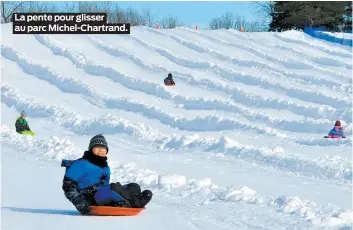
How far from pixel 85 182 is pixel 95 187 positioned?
0.11 m

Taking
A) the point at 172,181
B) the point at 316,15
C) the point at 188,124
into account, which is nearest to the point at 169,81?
the point at 188,124

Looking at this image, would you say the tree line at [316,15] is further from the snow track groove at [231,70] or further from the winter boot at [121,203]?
the winter boot at [121,203]

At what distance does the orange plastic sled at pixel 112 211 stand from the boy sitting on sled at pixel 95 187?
0.04m

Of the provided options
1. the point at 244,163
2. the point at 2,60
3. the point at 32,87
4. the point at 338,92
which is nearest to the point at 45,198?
the point at 244,163

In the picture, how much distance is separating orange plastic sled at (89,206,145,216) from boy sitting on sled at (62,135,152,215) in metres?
0.04

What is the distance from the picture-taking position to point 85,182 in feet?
22.4

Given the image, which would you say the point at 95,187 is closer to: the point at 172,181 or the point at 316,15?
the point at 172,181

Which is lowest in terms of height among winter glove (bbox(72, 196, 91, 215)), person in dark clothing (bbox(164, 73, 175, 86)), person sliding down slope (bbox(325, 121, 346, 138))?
winter glove (bbox(72, 196, 91, 215))

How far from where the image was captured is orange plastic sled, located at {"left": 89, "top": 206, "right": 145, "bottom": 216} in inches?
266

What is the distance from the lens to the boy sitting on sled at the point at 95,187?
673cm

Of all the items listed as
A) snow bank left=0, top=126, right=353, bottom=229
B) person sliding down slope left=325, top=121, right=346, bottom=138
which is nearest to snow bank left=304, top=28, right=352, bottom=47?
person sliding down slope left=325, top=121, right=346, bottom=138

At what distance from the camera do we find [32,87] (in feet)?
81.5

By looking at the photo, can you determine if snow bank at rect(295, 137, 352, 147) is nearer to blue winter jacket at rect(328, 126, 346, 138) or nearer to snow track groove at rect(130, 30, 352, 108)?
blue winter jacket at rect(328, 126, 346, 138)
